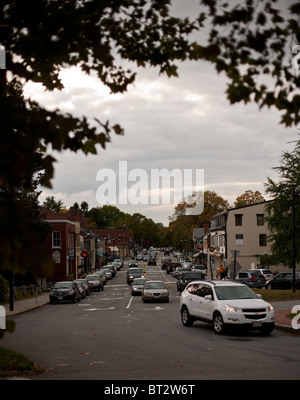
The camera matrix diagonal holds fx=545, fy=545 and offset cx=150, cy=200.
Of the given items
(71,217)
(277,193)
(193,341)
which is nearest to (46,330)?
(193,341)

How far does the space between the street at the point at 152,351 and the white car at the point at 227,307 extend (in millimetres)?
413

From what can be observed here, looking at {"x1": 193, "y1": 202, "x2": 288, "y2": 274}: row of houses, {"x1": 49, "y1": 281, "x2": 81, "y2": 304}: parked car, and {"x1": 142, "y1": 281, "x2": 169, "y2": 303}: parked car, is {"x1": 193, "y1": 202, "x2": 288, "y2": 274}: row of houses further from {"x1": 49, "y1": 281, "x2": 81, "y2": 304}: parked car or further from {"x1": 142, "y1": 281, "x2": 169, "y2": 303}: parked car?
{"x1": 142, "y1": 281, "x2": 169, "y2": 303}: parked car

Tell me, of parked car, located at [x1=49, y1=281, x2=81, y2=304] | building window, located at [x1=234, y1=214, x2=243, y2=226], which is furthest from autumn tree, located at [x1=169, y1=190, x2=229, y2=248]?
parked car, located at [x1=49, y1=281, x2=81, y2=304]

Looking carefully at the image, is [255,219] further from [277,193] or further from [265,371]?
[265,371]

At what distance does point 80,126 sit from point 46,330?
51.1 ft

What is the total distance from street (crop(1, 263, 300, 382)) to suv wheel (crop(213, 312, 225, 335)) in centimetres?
23

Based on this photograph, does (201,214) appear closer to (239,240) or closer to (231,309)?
(239,240)

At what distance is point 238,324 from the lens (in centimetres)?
1694

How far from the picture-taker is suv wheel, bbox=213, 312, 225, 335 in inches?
686

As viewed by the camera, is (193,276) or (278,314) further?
(193,276)

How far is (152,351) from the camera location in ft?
46.6

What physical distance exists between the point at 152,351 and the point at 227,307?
390 centimetres

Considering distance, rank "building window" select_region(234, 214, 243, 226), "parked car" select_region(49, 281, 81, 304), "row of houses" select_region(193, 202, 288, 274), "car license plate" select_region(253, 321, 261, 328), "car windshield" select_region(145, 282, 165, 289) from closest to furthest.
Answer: "car license plate" select_region(253, 321, 261, 328), "car windshield" select_region(145, 282, 165, 289), "parked car" select_region(49, 281, 81, 304), "row of houses" select_region(193, 202, 288, 274), "building window" select_region(234, 214, 243, 226)

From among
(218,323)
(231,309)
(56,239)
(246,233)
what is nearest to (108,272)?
(56,239)
